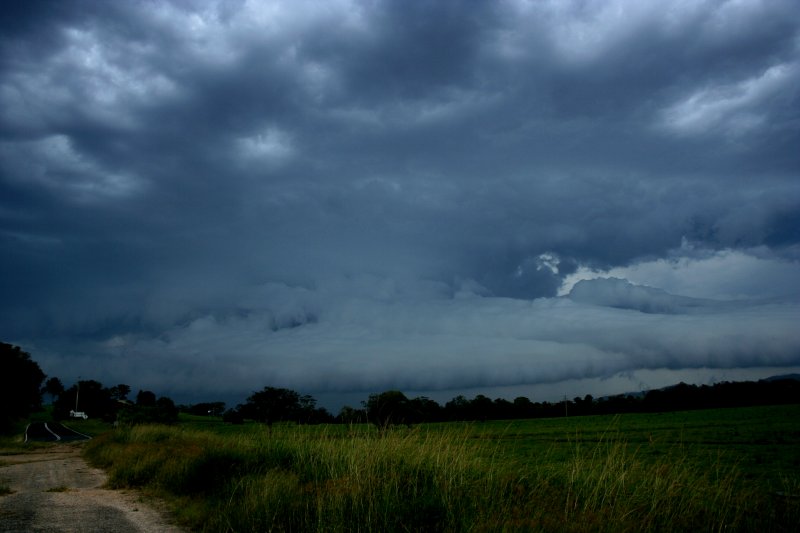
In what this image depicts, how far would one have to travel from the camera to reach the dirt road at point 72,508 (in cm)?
1025

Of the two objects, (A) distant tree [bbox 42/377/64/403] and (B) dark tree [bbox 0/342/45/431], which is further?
(A) distant tree [bbox 42/377/64/403]

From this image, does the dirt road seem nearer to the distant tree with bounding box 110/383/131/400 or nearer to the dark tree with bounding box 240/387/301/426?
the dark tree with bounding box 240/387/301/426

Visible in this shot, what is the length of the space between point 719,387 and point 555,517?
104m

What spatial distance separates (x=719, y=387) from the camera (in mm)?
93875

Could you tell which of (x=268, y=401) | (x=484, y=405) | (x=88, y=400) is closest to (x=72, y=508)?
(x=268, y=401)

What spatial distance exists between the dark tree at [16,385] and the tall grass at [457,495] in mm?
52720

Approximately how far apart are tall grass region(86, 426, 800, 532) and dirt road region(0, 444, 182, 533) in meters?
0.87

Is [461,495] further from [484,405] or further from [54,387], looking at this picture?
[54,387]

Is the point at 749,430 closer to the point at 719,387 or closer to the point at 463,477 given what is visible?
the point at 719,387

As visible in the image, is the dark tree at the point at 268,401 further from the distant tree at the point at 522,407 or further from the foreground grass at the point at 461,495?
the distant tree at the point at 522,407

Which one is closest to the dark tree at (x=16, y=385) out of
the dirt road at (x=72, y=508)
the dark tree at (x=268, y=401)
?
the dark tree at (x=268, y=401)

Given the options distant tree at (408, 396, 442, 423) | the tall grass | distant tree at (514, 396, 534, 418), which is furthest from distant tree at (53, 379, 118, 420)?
the tall grass

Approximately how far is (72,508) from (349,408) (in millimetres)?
7828

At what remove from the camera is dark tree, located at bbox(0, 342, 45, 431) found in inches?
2117
